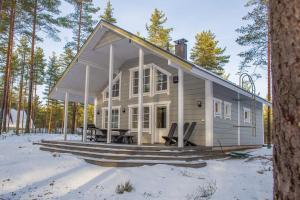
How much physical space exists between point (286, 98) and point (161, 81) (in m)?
9.94

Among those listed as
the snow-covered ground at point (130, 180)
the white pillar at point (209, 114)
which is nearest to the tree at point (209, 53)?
the white pillar at point (209, 114)

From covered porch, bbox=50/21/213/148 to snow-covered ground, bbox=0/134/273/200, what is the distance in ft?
6.99

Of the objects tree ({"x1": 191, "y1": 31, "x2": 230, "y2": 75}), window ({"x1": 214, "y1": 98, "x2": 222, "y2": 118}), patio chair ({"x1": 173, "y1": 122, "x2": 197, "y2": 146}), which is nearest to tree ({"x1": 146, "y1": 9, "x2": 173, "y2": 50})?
tree ({"x1": 191, "y1": 31, "x2": 230, "y2": 75})

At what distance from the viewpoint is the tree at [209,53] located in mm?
28641

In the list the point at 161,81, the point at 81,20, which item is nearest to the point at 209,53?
the point at 81,20

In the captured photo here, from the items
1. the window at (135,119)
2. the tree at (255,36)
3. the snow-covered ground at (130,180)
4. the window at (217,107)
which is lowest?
the snow-covered ground at (130,180)

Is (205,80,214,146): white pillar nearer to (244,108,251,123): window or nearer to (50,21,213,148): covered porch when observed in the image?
(50,21,213,148): covered porch

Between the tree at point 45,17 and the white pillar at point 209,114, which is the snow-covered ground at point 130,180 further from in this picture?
the tree at point 45,17

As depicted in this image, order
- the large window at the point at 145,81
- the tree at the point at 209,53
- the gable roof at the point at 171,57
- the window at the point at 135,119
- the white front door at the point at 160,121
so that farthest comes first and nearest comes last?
the tree at the point at 209,53 → the large window at the point at 145,81 → the window at the point at 135,119 → the white front door at the point at 160,121 → the gable roof at the point at 171,57

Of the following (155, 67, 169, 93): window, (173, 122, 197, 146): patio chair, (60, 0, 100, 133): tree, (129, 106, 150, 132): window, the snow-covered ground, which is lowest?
the snow-covered ground

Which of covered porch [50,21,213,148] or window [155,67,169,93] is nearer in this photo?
covered porch [50,21,213,148]

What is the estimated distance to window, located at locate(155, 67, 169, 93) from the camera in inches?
442

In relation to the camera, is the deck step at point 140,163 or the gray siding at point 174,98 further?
the gray siding at point 174,98

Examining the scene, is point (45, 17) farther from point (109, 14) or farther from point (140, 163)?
point (140, 163)
